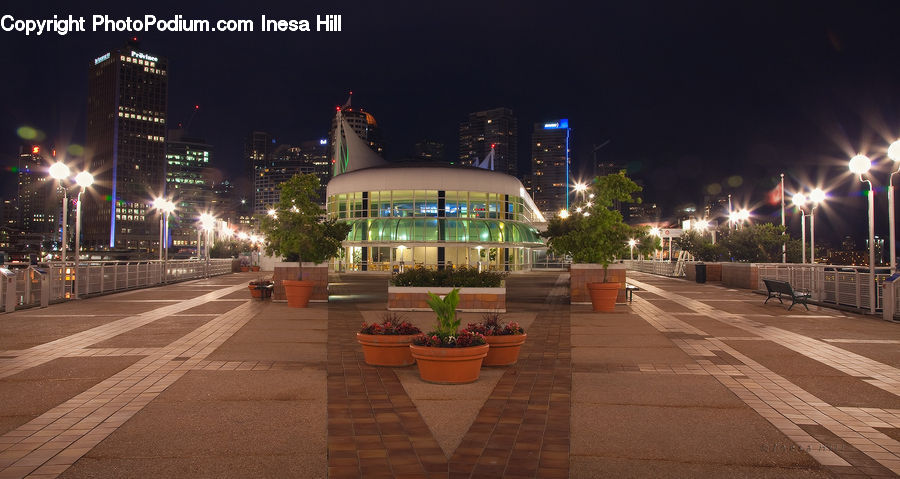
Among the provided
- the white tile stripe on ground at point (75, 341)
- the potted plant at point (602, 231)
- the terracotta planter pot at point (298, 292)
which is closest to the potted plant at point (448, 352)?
the white tile stripe on ground at point (75, 341)

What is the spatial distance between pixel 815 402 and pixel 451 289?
9.83 meters

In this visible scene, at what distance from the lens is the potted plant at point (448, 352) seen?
7.27 meters

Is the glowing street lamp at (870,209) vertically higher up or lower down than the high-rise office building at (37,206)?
lower down

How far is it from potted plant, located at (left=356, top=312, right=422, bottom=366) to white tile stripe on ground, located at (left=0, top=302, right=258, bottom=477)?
2.52 meters

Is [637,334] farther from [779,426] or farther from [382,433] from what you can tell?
[382,433]

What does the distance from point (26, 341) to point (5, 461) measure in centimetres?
→ 750

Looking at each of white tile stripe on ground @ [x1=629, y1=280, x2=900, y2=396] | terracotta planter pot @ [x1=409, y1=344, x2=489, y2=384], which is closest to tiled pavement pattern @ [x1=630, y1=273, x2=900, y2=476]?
white tile stripe on ground @ [x1=629, y1=280, x2=900, y2=396]

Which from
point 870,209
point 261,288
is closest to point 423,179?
point 261,288

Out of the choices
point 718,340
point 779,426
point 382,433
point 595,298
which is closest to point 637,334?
point 718,340

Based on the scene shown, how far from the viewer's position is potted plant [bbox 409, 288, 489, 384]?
7.27m

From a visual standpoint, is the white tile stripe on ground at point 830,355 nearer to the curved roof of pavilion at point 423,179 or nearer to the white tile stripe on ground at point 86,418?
the white tile stripe on ground at point 86,418

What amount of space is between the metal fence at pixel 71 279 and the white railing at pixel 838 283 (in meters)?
23.3

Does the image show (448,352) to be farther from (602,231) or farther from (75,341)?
(602,231)

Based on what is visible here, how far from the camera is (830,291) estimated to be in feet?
62.0
